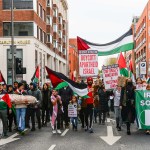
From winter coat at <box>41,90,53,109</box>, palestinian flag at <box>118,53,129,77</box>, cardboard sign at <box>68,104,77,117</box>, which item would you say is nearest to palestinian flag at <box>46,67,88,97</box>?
cardboard sign at <box>68,104,77,117</box>

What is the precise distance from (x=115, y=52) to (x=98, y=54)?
71cm

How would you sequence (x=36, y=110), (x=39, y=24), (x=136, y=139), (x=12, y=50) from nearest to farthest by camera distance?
(x=136, y=139) < (x=36, y=110) < (x=12, y=50) < (x=39, y=24)

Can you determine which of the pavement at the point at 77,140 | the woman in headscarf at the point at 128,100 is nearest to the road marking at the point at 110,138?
the pavement at the point at 77,140

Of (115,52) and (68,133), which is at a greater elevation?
(115,52)

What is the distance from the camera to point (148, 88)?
15.3m

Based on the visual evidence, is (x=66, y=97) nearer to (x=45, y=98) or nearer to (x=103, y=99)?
(x=45, y=98)

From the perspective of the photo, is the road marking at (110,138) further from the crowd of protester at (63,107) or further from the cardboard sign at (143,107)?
the cardboard sign at (143,107)

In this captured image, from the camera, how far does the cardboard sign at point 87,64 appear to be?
17.5 meters

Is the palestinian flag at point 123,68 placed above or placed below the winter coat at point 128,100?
above

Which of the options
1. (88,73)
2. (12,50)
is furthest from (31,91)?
(12,50)

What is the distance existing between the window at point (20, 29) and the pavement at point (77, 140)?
32127 mm

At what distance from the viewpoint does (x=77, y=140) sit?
13.3 meters

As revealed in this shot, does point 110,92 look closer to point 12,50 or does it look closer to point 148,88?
point 148,88

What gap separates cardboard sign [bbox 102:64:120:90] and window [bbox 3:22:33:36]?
29.4 meters
